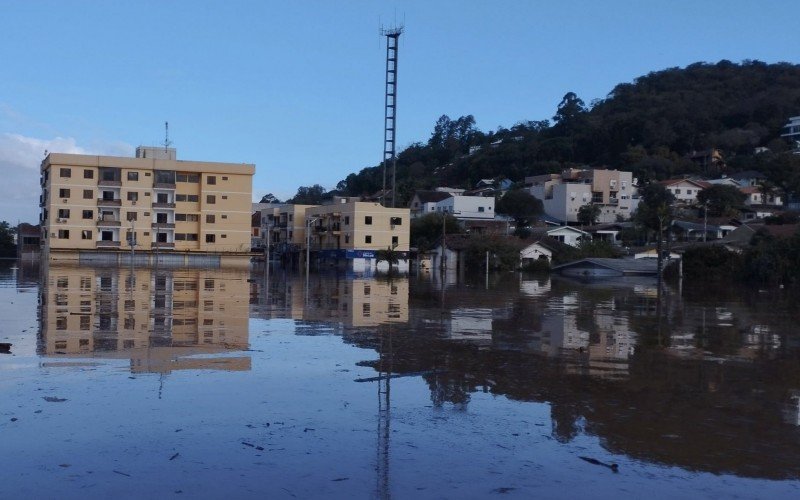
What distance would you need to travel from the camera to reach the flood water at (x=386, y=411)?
6172mm

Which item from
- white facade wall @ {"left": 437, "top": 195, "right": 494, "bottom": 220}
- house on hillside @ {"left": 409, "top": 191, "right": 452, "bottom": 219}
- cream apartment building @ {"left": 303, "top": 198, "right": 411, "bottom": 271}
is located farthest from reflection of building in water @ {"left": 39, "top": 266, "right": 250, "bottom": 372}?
house on hillside @ {"left": 409, "top": 191, "right": 452, "bottom": 219}

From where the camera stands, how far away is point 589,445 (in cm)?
739

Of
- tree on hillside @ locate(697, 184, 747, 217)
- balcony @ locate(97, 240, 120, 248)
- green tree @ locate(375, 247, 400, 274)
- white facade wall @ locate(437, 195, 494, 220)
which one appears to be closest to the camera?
balcony @ locate(97, 240, 120, 248)

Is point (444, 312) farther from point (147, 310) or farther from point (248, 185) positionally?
point (248, 185)

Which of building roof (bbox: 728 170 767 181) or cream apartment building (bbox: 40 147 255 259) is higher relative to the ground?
building roof (bbox: 728 170 767 181)

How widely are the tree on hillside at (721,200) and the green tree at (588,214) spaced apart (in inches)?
485

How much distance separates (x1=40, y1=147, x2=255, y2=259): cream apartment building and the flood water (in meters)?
59.7

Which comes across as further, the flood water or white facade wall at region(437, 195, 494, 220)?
white facade wall at region(437, 195, 494, 220)

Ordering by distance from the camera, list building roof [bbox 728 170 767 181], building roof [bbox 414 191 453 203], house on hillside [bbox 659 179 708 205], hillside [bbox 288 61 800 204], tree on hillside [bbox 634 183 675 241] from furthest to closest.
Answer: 1. hillside [bbox 288 61 800 204]
2. building roof [bbox 728 170 767 181]
3. house on hillside [bbox 659 179 708 205]
4. building roof [bbox 414 191 453 203]
5. tree on hillside [bbox 634 183 675 241]

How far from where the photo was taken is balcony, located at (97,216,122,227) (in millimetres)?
73812

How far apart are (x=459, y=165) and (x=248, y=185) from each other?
243ft

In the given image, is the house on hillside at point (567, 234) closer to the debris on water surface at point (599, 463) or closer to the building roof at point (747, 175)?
the building roof at point (747, 175)

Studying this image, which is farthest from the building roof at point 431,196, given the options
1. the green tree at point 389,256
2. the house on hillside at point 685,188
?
the house on hillside at point 685,188

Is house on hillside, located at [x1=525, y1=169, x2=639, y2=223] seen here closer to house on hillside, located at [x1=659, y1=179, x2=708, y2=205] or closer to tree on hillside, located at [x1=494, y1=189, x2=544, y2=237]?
house on hillside, located at [x1=659, y1=179, x2=708, y2=205]
